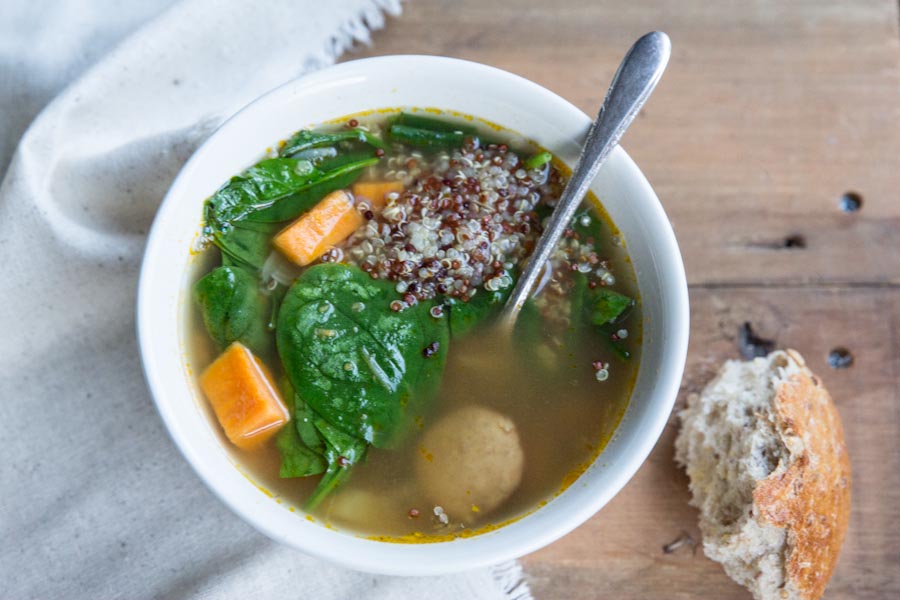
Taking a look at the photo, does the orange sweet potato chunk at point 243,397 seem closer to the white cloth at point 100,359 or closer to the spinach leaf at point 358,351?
the spinach leaf at point 358,351

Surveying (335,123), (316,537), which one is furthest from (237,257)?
(316,537)

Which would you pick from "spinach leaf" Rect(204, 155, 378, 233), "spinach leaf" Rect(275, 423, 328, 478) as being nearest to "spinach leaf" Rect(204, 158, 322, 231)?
"spinach leaf" Rect(204, 155, 378, 233)

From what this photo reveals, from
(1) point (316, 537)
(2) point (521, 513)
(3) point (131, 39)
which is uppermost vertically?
(3) point (131, 39)

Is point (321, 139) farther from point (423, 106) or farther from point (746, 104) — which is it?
point (746, 104)

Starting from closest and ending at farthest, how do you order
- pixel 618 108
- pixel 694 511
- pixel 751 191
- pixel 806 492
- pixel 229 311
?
1. pixel 618 108
2. pixel 229 311
3. pixel 806 492
4. pixel 694 511
5. pixel 751 191

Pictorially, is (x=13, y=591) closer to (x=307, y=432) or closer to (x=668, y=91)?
(x=307, y=432)

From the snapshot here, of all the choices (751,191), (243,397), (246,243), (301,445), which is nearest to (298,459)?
Answer: (301,445)
